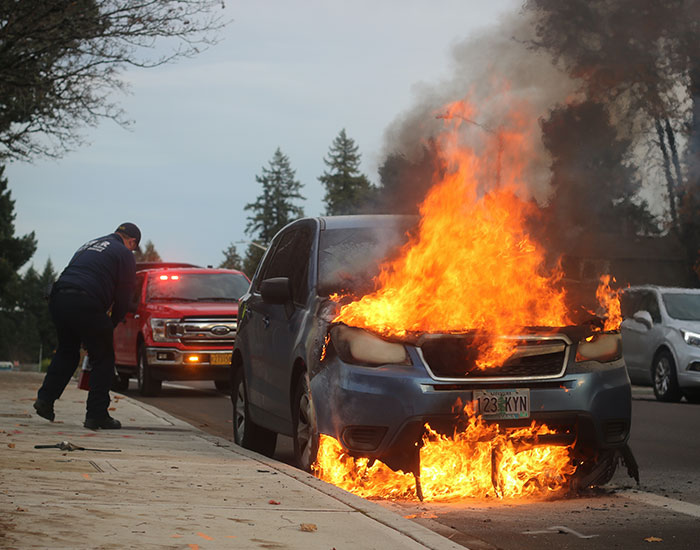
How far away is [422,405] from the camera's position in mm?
7168

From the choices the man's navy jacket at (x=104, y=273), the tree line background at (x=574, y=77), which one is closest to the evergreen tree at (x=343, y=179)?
the tree line background at (x=574, y=77)

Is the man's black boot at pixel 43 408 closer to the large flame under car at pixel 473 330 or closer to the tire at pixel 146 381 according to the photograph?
the large flame under car at pixel 473 330

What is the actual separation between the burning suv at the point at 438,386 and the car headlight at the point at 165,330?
10.4 metres

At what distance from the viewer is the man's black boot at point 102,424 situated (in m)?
10.7

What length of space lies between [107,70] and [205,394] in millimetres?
7010

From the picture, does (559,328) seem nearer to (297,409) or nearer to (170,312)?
(297,409)

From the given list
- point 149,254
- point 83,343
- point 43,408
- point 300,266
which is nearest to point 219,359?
point 43,408

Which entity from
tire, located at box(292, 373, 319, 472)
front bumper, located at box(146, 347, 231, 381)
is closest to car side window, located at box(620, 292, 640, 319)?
front bumper, located at box(146, 347, 231, 381)

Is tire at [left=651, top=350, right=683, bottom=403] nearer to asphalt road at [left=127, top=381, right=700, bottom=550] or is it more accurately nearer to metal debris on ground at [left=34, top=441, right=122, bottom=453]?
asphalt road at [left=127, top=381, right=700, bottom=550]

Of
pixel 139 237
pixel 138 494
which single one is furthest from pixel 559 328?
pixel 139 237

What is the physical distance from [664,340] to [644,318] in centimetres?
65

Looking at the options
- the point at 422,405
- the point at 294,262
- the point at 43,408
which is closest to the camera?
the point at 422,405

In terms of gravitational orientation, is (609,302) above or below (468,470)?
above

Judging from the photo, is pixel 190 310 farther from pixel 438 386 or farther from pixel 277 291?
pixel 438 386
